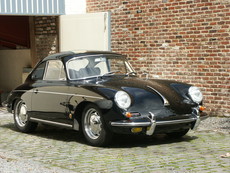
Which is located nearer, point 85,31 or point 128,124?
point 128,124

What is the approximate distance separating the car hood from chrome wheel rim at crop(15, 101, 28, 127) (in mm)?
2028

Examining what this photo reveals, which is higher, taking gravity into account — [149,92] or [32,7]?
[32,7]

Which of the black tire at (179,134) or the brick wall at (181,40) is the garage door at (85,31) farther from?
the black tire at (179,134)

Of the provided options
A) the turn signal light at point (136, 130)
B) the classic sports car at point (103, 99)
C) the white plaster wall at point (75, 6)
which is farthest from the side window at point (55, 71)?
the white plaster wall at point (75, 6)

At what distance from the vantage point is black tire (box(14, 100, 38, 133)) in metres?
9.02

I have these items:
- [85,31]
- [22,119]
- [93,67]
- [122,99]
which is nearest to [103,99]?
[122,99]

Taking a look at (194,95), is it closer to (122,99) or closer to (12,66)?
(122,99)

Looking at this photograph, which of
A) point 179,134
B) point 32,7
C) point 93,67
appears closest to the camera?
point 179,134

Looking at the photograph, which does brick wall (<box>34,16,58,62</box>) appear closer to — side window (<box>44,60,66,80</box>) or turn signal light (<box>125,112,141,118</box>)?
side window (<box>44,60,66,80</box>)

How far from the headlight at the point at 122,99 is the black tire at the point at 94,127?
337 mm

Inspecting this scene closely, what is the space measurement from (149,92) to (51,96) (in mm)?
1799

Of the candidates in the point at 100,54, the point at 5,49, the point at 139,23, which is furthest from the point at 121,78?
the point at 5,49

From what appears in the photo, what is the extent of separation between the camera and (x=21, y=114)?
920cm

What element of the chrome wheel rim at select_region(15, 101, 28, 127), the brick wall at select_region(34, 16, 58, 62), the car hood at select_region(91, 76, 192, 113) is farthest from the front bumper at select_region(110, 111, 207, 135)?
the brick wall at select_region(34, 16, 58, 62)
